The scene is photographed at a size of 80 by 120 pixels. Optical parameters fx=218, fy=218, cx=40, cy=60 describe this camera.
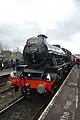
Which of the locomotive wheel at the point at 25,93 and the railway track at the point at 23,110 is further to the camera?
the locomotive wheel at the point at 25,93

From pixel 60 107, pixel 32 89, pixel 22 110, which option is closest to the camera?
pixel 60 107

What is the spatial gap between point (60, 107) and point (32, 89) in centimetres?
225

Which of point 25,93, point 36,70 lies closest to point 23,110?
point 25,93

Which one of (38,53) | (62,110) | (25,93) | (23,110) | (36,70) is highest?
(38,53)

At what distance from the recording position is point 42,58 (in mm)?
11258

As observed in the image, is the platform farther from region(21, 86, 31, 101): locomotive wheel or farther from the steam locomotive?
region(21, 86, 31, 101): locomotive wheel

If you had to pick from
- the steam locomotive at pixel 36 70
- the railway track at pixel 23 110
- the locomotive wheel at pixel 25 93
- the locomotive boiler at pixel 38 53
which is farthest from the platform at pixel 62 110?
the locomotive boiler at pixel 38 53

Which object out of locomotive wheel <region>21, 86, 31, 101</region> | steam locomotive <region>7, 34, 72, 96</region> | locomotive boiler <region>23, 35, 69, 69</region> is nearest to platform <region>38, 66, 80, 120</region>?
steam locomotive <region>7, 34, 72, 96</region>

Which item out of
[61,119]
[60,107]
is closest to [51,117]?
[61,119]

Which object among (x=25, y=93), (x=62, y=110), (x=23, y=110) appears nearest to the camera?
(x=62, y=110)

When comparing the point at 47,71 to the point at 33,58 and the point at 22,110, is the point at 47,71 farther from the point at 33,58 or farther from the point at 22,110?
the point at 22,110

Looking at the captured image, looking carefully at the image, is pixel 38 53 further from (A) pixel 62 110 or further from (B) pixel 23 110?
(A) pixel 62 110

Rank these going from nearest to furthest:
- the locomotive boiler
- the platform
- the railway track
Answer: the platform < the railway track < the locomotive boiler

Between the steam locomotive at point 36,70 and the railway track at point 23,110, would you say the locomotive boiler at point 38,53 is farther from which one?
the railway track at point 23,110
